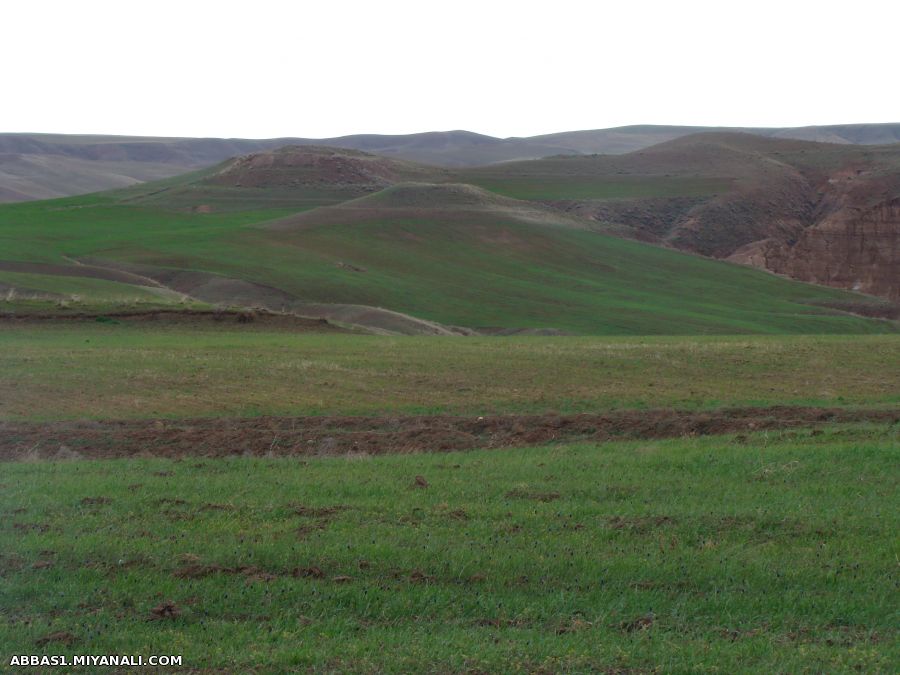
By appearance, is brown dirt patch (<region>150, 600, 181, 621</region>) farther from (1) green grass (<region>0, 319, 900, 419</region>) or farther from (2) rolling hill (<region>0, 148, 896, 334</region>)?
(2) rolling hill (<region>0, 148, 896, 334</region>)

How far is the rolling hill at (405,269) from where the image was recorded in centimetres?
5228

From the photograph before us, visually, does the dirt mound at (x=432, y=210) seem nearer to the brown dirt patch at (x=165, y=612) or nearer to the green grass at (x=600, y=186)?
the green grass at (x=600, y=186)

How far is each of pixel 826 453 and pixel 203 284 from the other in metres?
46.1

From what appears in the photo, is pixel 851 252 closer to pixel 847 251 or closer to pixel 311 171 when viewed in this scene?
pixel 847 251

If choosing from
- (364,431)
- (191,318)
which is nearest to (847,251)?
(191,318)

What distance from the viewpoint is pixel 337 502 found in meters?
10.9

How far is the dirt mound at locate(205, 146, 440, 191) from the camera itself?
380 feet

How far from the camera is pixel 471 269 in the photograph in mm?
69062

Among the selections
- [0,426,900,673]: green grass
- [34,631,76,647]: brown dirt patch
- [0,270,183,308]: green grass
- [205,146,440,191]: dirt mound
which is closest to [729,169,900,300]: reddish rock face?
[205,146,440,191]: dirt mound

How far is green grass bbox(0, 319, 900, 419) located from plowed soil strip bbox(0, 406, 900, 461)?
1764 mm

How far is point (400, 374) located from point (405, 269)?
139 ft

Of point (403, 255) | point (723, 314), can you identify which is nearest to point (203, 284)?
point (403, 255)

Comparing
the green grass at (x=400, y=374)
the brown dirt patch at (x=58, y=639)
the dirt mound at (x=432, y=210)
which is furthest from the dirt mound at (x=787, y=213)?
the brown dirt patch at (x=58, y=639)

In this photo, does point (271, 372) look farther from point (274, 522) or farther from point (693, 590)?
point (693, 590)
